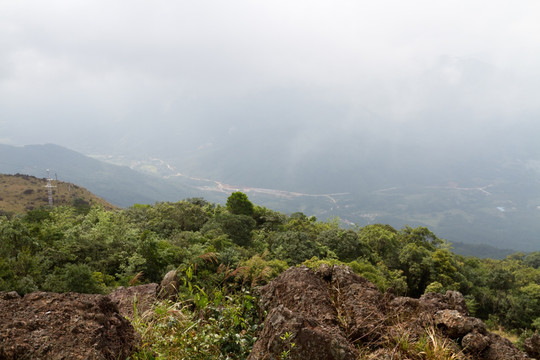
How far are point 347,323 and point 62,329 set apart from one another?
3288mm

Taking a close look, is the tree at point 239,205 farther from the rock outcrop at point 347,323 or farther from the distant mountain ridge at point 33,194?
the distant mountain ridge at point 33,194

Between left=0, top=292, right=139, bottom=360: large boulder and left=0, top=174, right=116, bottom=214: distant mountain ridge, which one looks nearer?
left=0, top=292, right=139, bottom=360: large boulder

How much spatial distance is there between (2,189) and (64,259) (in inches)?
3033

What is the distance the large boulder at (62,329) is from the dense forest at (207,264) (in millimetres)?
383

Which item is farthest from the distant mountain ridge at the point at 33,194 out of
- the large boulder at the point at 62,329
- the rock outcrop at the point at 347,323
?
the rock outcrop at the point at 347,323

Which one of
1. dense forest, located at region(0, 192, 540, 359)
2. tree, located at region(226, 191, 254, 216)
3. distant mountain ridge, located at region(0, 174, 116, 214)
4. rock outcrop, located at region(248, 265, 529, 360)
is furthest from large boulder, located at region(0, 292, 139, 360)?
distant mountain ridge, located at region(0, 174, 116, 214)

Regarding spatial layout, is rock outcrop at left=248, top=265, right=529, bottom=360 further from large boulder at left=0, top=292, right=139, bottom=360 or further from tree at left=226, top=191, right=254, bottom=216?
tree at left=226, top=191, right=254, bottom=216

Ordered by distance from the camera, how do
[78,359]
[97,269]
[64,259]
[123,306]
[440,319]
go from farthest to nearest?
1. [97,269]
2. [64,259]
3. [123,306]
4. [440,319]
5. [78,359]

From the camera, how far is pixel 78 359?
3.02 m

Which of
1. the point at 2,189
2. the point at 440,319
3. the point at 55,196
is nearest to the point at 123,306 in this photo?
the point at 440,319

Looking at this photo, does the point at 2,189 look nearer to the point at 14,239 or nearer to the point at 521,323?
the point at 14,239

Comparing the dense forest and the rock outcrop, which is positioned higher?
the rock outcrop

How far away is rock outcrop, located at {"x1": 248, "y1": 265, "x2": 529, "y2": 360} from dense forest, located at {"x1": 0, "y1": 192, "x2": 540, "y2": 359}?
0.53m

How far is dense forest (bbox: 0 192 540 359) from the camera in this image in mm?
3967
